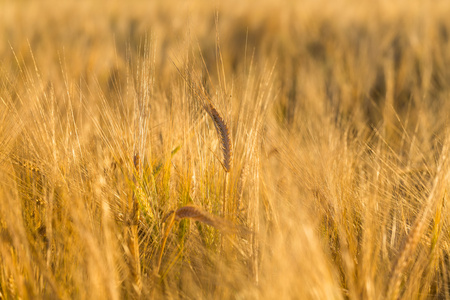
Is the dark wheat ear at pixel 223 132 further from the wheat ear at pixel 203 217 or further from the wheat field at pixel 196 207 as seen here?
the wheat ear at pixel 203 217

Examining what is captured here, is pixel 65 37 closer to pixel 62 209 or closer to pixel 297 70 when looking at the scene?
pixel 297 70

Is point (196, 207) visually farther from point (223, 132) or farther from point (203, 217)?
point (223, 132)

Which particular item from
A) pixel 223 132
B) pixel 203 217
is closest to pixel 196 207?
pixel 203 217

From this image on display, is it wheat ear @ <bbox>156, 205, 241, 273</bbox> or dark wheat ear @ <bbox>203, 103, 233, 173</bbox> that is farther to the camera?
dark wheat ear @ <bbox>203, 103, 233, 173</bbox>

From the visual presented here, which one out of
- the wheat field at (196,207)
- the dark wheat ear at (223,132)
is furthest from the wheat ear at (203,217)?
the dark wheat ear at (223,132)

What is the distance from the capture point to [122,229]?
1.00 metres

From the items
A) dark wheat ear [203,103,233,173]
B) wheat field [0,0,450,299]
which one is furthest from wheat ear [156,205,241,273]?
dark wheat ear [203,103,233,173]

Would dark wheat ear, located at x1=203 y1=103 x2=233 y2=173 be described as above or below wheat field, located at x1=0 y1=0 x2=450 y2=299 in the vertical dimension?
above

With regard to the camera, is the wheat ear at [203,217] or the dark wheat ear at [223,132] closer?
the wheat ear at [203,217]

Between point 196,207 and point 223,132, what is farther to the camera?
point 223,132

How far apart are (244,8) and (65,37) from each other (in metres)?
1.97

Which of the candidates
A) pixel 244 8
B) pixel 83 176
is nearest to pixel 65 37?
pixel 244 8

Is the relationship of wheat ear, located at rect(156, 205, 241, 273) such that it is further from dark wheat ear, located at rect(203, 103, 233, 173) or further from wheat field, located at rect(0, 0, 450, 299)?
dark wheat ear, located at rect(203, 103, 233, 173)

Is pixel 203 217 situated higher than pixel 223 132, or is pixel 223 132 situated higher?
pixel 223 132
